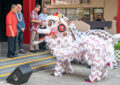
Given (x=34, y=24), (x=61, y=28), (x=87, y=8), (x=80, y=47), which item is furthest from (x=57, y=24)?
(x=87, y=8)

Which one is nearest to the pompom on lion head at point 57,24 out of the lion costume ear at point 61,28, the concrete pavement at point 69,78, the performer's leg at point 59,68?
the lion costume ear at point 61,28

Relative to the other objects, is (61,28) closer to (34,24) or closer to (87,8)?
(34,24)

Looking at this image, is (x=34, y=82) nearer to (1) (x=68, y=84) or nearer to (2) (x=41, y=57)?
(1) (x=68, y=84)

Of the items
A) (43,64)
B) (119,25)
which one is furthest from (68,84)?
(119,25)

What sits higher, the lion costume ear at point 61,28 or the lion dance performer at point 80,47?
the lion costume ear at point 61,28

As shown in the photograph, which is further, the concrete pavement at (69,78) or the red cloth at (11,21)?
the red cloth at (11,21)

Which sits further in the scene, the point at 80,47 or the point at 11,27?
the point at 11,27

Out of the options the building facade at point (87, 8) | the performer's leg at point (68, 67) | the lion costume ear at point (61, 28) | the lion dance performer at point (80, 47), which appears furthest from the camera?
the building facade at point (87, 8)

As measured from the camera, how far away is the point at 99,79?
565cm

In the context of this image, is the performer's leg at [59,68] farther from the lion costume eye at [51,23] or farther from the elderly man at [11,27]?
the elderly man at [11,27]

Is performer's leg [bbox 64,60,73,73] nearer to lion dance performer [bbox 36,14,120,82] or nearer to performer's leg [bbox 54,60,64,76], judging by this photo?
lion dance performer [bbox 36,14,120,82]

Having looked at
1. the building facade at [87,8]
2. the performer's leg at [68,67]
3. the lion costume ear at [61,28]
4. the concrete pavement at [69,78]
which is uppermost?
the building facade at [87,8]

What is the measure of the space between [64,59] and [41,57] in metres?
2.12

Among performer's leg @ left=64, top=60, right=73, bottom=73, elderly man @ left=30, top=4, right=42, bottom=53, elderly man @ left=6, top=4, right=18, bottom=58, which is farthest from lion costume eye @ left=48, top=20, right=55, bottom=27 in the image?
elderly man @ left=30, top=4, right=42, bottom=53
